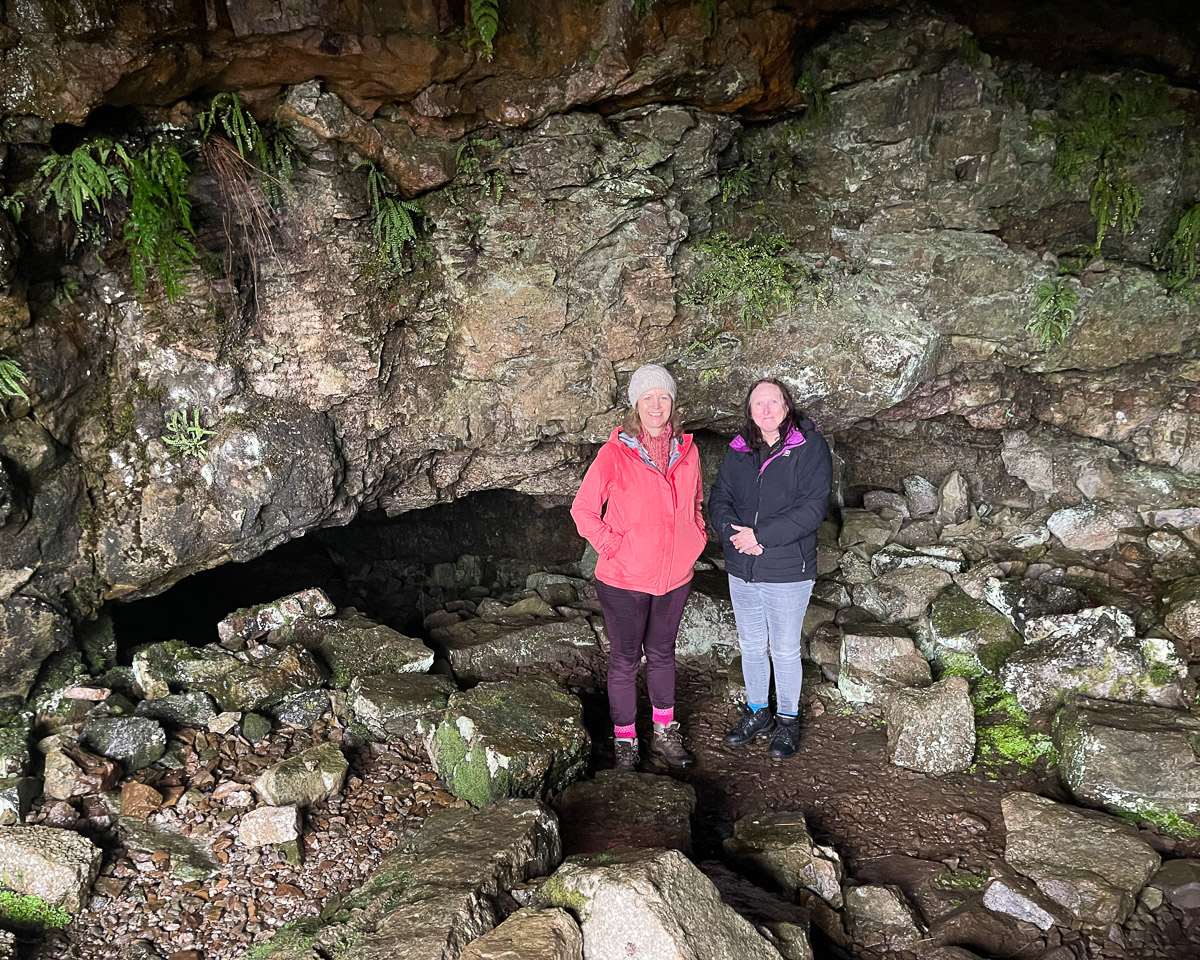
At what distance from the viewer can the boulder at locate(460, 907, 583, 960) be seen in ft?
9.45

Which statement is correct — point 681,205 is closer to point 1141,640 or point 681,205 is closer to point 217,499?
point 217,499

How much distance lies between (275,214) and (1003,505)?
719 centimetres

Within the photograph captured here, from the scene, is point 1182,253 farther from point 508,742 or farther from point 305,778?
point 305,778

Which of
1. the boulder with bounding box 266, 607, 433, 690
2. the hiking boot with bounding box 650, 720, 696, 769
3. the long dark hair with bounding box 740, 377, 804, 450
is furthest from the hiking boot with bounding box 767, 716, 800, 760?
the boulder with bounding box 266, 607, 433, 690

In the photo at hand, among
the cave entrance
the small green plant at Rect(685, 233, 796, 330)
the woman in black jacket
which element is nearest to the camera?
the woman in black jacket

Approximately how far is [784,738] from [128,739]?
4508mm

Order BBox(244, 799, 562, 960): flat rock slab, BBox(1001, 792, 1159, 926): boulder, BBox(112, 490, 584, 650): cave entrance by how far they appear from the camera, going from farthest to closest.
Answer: BBox(112, 490, 584, 650): cave entrance
BBox(1001, 792, 1159, 926): boulder
BBox(244, 799, 562, 960): flat rock slab

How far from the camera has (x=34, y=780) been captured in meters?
4.70

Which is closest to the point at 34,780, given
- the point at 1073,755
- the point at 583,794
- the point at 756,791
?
the point at 583,794

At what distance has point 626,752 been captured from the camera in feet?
17.9

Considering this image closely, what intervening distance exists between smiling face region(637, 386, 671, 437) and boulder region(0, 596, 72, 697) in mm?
4380

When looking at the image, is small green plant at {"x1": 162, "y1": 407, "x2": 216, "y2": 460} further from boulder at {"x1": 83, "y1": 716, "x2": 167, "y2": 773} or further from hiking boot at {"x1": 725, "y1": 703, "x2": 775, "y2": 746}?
hiking boot at {"x1": 725, "y1": 703, "x2": 775, "y2": 746}

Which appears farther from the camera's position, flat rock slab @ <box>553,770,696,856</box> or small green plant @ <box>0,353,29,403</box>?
small green plant @ <box>0,353,29,403</box>

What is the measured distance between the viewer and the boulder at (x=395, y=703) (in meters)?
5.59
